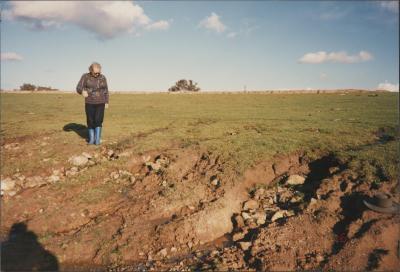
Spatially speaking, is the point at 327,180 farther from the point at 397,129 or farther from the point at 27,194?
the point at 397,129

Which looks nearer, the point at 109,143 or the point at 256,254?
the point at 256,254

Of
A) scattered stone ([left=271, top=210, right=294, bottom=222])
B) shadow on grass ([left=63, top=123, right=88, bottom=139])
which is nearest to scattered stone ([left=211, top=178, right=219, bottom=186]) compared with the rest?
scattered stone ([left=271, top=210, right=294, bottom=222])

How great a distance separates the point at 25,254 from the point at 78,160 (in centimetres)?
411

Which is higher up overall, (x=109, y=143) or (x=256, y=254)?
(x=109, y=143)

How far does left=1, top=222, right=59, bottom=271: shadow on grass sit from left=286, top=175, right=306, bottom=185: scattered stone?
5.53 m

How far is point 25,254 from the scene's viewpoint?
17.3 feet

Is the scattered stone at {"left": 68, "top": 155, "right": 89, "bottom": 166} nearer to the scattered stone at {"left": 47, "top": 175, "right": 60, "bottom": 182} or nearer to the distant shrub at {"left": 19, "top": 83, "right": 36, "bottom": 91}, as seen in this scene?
the scattered stone at {"left": 47, "top": 175, "right": 60, "bottom": 182}

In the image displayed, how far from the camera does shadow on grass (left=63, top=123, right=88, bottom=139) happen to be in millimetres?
12664

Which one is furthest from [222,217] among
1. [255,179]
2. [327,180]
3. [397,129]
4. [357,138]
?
[397,129]

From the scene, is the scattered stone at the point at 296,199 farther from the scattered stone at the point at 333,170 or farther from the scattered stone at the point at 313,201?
the scattered stone at the point at 333,170

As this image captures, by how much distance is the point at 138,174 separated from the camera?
8.53 metres

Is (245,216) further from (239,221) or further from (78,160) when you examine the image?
(78,160)

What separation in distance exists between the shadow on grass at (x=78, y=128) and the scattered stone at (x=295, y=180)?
813 centimetres

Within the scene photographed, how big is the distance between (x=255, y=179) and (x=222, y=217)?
200 centimetres
